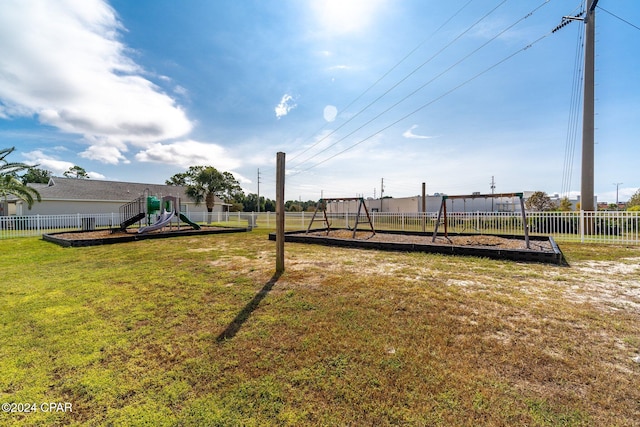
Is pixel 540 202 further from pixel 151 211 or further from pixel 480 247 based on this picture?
pixel 151 211

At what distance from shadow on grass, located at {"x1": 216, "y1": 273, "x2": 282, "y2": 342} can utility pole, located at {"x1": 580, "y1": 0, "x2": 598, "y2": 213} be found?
1493cm

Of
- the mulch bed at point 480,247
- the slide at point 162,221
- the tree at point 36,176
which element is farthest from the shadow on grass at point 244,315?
the tree at point 36,176

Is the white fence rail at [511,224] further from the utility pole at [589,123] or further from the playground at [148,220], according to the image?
the utility pole at [589,123]

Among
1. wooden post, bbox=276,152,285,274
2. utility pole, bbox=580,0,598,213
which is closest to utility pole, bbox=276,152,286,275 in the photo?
wooden post, bbox=276,152,285,274

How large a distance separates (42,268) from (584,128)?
19.7 m

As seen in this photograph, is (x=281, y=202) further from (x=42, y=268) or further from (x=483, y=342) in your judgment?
(x=42, y=268)

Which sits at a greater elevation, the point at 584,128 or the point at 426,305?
the point at 584,128

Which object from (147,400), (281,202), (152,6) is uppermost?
(152,6)

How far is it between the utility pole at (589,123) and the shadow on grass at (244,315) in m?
14.9

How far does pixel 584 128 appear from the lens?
11844 mm

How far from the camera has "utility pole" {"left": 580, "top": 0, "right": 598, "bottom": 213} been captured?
1178 centimetres

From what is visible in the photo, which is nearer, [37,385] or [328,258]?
[37,385]

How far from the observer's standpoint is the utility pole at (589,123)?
11.8 m

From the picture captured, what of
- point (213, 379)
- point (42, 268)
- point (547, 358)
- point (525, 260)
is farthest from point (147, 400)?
point (525, 260)
